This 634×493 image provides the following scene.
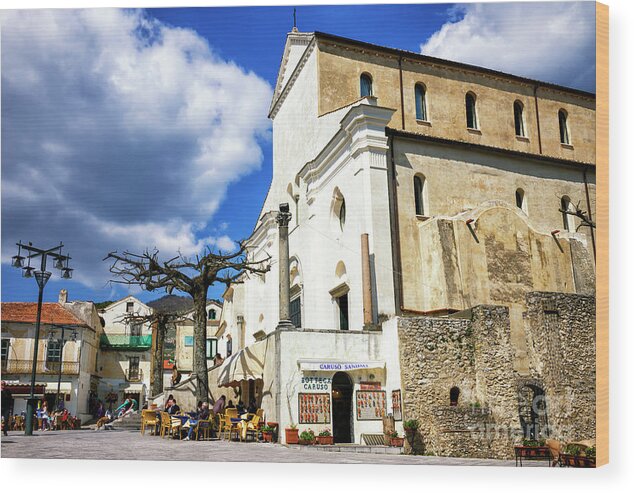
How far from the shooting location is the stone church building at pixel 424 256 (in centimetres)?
1756

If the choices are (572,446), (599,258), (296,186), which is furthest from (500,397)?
(296,186)

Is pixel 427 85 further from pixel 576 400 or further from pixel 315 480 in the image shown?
pixel 315 480

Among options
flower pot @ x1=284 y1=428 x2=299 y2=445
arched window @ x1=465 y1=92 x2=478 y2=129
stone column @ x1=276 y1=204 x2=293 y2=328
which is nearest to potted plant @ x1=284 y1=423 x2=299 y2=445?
flower pot @ x1=284 y1=428 x2=299 y2=445

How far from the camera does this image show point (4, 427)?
57.6 ft

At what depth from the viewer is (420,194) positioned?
22672 mm

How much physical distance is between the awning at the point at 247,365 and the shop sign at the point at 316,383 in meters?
1.77

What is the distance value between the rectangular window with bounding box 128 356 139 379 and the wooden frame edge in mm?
37682

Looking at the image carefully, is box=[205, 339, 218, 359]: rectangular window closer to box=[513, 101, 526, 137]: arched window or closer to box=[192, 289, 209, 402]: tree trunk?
box=[192, 289, 209, 402]: tree trunk

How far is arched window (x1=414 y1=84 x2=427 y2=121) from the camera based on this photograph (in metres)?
26.5

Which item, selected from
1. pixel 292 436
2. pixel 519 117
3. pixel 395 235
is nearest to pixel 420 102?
pixel 519 117

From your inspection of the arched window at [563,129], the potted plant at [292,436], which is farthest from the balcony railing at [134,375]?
the arched window at [563,129]

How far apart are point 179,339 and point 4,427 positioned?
33.0 metres

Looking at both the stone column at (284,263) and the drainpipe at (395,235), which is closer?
the stone column at (284,263)

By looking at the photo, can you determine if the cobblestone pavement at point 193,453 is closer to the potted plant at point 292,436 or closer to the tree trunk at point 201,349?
the potted plant at point 292,436
